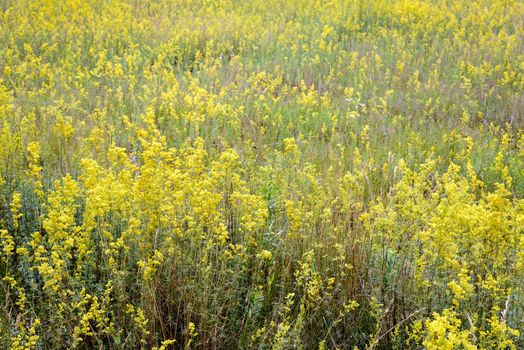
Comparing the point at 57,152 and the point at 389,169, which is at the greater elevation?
the point at 57,152

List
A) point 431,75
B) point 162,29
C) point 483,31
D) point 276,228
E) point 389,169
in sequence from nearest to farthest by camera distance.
Answer: point 276,228
point 389,169
point 431,75
point 162,29
point 483,31

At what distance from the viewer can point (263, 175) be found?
397 cm

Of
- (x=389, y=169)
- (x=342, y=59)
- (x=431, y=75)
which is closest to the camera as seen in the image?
(x=389, y=169)

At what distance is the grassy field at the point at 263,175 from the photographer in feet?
8.23

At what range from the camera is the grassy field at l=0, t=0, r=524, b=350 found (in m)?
2.51

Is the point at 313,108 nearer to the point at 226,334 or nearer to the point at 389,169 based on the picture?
the point at 389,169

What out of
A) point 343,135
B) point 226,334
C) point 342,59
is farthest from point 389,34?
point 226,334

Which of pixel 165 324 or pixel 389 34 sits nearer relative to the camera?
pixel 165 324

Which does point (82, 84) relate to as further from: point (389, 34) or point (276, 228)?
point (389, 34)

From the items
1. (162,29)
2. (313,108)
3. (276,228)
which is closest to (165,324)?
(276,228)

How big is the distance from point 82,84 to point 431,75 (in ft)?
16.5

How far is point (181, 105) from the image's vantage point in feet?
20.7

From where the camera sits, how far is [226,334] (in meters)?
2.61

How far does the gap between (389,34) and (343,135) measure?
15.7 ft
